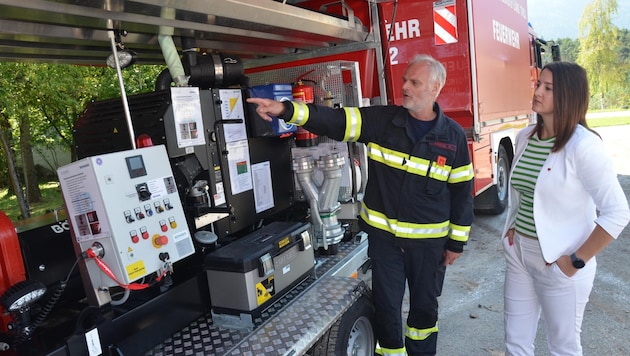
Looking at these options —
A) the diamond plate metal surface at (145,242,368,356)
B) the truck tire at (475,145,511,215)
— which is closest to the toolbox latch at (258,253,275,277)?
the diamond plate metal surface at (145,242,368,356)

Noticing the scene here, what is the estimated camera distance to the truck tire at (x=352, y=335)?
2.60m

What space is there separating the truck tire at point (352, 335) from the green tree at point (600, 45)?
28.6 metres

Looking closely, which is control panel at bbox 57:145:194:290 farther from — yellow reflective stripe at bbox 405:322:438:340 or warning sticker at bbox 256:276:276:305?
yellow reflective stripe at bbox 405:322:438:340

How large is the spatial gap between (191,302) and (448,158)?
1622mm

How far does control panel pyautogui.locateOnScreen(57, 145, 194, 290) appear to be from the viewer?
192 centimetres

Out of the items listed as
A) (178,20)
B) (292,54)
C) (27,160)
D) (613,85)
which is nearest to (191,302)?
(178,20)

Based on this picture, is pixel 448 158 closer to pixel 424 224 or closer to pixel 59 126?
pixel 424 224

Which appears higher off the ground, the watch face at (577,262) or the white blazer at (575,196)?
the white blazer at (575,196)

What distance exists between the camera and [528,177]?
243 cm

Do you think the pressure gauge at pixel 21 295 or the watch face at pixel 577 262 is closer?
the pressure gauge at pixel 21 295

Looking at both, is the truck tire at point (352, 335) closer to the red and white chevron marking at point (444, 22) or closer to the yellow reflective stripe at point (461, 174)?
the yellow reflective stripe at point (461, 174)

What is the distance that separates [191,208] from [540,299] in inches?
76.3

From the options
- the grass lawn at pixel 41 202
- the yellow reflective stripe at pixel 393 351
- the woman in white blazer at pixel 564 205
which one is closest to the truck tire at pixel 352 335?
the yellow reflective stripe at pixel 393 351

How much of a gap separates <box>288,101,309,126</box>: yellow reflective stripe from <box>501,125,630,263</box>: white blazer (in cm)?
125
